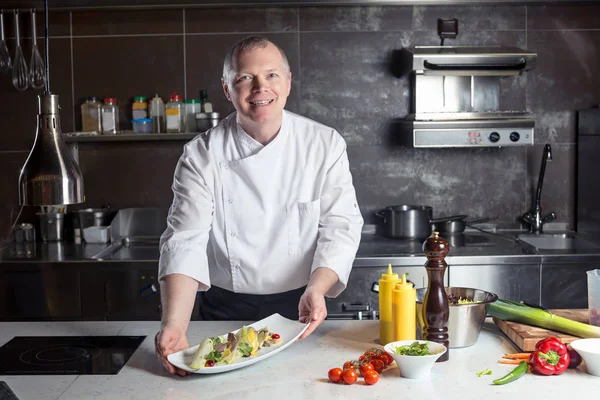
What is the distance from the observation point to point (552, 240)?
396 centimetres

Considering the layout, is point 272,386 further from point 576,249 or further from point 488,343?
point 576,249

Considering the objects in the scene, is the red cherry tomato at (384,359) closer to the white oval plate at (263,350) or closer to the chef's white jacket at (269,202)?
the white oval plate at (263,350)

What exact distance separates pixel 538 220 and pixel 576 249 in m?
0.47

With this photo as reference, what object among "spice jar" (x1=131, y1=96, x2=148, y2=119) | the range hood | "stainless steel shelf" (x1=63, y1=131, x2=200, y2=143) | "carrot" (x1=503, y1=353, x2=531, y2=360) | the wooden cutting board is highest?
the range hood

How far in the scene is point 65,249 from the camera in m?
3.80

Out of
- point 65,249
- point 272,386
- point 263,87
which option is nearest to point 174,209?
point 263,87

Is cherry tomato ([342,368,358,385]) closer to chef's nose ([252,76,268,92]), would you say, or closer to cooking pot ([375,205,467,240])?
chef's nose ([252,76,268,92])

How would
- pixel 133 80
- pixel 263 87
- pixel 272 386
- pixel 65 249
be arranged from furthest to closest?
pixel 133 80 < pixel 65 249 < pixel 263 87 < pixel 272 386

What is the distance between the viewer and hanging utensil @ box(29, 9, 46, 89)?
12.9 ft

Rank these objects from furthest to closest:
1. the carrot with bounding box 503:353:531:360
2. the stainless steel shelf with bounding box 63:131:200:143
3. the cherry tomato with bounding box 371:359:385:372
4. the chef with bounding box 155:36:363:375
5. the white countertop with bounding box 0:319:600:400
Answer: the stainless steel shelf with bounding box 63:131:200:143, the chef with bounding box 155:36:363:375, the carrot with bounding box 503:353:531:360, the cherry tomato with bounding box 371:359:385:372, the white countertop with bounding box 0:319:600:400

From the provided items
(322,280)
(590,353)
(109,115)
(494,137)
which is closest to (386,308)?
(322,280)

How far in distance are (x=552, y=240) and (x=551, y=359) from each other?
7.56 ft

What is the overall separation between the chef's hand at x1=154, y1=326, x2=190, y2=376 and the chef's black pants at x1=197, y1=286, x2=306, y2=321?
62 centimetres

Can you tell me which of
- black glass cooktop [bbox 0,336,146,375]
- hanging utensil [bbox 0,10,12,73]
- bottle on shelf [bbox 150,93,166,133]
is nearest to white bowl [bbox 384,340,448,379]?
black glass cooktop [bbox 0,336,146,375]
